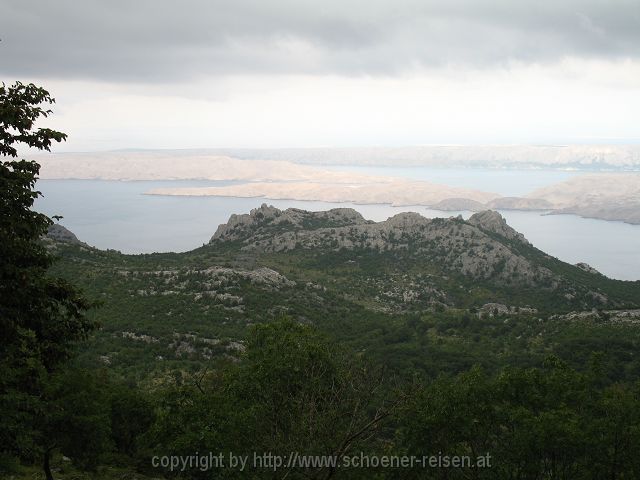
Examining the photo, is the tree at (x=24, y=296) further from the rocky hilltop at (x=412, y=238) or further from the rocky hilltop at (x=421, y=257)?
the rocky hilltop at (x=412, y=238)

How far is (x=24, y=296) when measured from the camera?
60.1ft

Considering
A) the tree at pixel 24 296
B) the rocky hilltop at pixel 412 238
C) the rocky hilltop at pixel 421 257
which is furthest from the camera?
the rocky hilltop at pixel 412 238

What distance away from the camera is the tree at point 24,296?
56.1ft

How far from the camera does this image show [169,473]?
31.2 meters

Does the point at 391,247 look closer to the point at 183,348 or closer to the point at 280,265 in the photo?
the point at 280,265

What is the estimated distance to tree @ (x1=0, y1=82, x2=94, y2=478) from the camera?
1711cm

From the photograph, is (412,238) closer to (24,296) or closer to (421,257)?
(421,257)

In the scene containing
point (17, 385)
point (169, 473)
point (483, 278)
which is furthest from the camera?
point (483, 278)

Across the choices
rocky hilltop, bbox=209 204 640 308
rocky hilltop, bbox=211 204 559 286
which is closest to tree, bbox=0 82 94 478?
rocky hilltop, bbox=209 204 640 308

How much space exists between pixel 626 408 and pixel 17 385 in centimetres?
2915

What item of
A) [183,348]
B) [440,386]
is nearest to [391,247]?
[183,348]

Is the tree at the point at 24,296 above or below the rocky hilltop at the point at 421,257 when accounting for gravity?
above

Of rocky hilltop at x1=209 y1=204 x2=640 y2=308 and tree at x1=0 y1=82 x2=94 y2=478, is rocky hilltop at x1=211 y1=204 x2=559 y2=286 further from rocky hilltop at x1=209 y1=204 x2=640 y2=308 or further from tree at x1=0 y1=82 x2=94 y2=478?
tree at x1=0 y1=82 x2=94 y2=478

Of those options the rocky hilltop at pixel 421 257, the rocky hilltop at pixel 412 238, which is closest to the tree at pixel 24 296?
the rocky hilltop at pixel 421 257
